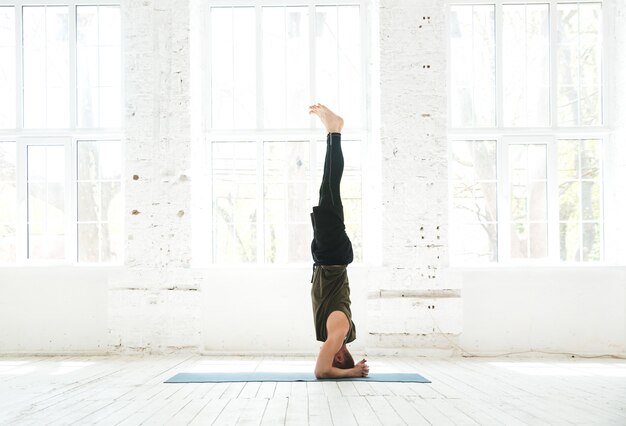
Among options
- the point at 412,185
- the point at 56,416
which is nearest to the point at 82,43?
the point at 412,185

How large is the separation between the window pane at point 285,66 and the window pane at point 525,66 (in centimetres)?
210

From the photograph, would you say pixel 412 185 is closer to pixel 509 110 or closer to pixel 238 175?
pixel 509 110

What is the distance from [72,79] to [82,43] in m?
0.41

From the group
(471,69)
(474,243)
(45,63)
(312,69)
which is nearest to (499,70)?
(471,69)

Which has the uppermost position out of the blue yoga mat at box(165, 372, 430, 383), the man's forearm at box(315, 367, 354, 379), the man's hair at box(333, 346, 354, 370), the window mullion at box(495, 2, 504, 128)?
the window mullion at box(495, 2, 504, 128)

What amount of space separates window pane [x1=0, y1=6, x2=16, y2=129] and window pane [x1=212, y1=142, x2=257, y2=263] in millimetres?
2201

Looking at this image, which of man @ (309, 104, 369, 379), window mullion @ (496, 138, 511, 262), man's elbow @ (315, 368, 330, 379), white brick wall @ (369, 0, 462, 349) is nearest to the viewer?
man's elbow @ (315, 368, 330, 379)

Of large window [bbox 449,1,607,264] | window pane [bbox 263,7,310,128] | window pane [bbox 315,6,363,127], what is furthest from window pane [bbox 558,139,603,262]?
window pane [bbox 263,7,310,128]

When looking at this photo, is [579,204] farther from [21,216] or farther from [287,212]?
[21,216]

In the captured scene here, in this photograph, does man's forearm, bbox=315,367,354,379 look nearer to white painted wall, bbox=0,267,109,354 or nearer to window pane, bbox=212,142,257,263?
window pane, bbox=212,142,257,263

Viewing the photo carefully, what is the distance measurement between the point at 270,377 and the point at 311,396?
2.67 ft

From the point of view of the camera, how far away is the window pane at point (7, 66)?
690 cm

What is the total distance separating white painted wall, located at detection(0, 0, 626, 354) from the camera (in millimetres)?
6438

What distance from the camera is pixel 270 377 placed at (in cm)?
499
